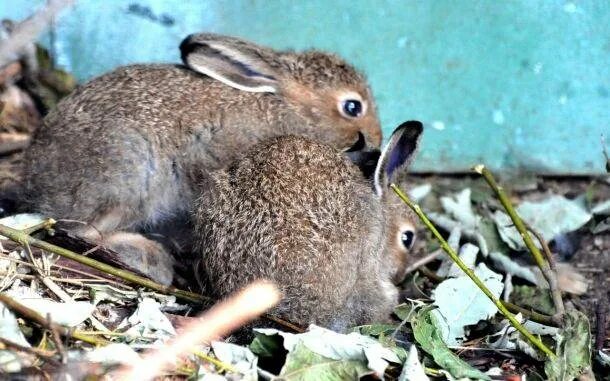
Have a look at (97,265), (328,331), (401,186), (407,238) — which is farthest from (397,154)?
(97,265)

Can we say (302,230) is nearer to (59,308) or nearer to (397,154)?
(397,154)

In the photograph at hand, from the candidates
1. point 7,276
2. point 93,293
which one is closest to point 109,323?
point 93,293

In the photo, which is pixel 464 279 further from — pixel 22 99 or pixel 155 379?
pixel 22 99

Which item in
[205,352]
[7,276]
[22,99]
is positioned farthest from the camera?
[22,99]

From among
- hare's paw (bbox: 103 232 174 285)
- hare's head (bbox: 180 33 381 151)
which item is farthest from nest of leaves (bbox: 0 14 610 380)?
hare's head (bbox: 180 33 381 151)

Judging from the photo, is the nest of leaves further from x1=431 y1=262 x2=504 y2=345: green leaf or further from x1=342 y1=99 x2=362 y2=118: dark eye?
x1=342 y1=99 x2=362 y2=118: dark eye

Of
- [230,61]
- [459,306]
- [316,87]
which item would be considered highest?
[230,61]
